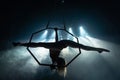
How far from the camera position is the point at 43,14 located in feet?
30.7

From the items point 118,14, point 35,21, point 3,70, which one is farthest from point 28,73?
point 118,14

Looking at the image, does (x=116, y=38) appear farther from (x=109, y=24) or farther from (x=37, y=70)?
(x=37, y=70)

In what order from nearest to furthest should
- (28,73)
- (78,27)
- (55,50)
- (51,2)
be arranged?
(55,50) → (51,2) → (78,27) → (28,73)

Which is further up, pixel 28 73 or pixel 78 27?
pixel 78 27

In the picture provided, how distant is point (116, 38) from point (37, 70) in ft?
14.2

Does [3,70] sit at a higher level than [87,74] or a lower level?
higher

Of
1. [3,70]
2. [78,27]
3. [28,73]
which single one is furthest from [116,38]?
[3,70]

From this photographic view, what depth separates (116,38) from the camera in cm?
1102

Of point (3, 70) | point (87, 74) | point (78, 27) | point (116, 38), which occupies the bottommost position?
point (87, 74)

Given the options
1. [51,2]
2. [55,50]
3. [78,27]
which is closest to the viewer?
[55,50]

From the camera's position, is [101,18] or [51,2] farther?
[101,18]

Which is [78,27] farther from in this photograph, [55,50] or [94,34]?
[55,50]

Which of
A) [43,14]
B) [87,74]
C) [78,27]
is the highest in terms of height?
[43,14]

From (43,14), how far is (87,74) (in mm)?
4217
